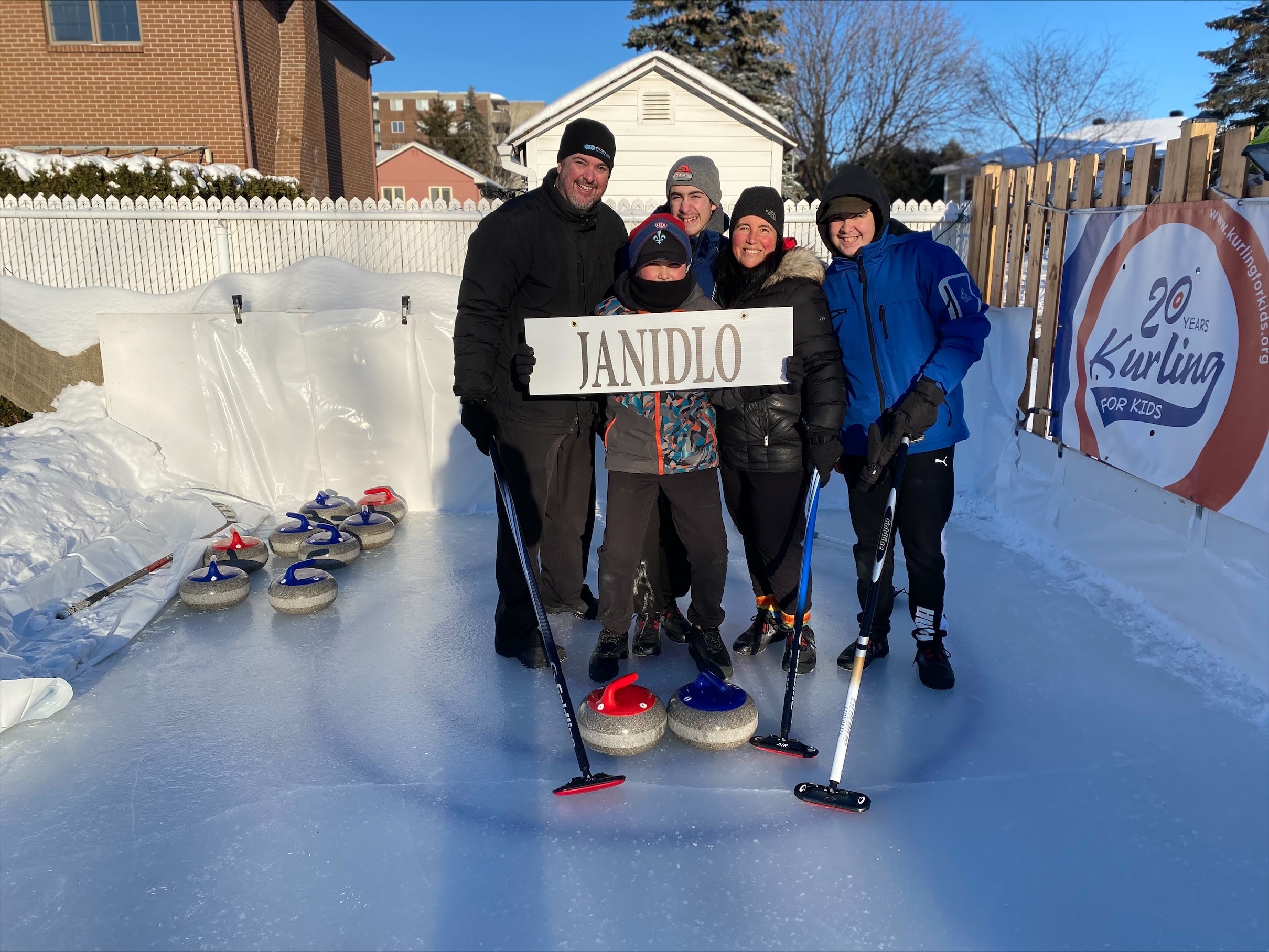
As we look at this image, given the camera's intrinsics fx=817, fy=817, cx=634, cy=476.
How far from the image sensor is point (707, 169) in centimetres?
312

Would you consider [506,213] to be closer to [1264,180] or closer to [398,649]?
[398,649]

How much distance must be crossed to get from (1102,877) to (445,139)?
5082 cm

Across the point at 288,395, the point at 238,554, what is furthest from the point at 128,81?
the point at 238,554

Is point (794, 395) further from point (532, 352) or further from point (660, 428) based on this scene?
point (532, 352)

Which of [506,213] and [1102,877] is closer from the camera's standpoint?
[1102,877]

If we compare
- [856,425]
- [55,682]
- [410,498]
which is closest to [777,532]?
[856,425]

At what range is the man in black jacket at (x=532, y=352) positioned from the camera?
2.71 meters

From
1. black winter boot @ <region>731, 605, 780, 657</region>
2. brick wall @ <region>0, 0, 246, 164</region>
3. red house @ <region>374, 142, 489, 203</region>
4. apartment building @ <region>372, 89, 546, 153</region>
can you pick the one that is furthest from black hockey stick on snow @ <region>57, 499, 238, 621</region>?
apartment building @ <region>372, 89, 546, 153</region>

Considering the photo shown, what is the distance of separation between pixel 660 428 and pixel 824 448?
0.54 metres

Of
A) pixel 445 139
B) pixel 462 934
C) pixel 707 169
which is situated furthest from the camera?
pixel 445 139

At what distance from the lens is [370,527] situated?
4.35 meters

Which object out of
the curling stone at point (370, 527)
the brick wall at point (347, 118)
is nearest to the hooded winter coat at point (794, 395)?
the curling stone at point (370, 527)

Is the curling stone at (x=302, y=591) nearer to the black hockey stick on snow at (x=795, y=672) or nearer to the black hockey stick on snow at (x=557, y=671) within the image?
the black hockey stick on snow at (x=557, y=671)

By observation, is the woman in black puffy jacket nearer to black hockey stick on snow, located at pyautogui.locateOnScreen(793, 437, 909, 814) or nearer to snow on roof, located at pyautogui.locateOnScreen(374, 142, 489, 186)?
black hockey stick on snow, located at pyautogui.locateOnScreen(793, 437, 909, 814)
